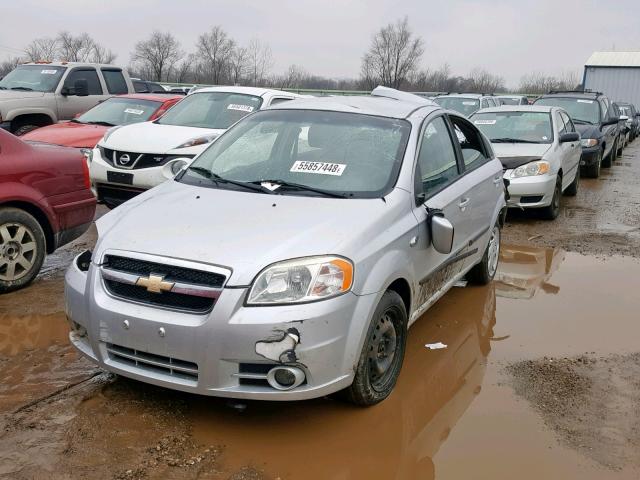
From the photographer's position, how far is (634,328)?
500cm

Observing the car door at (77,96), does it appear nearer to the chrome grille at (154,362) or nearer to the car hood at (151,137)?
the car hood at (151,137)

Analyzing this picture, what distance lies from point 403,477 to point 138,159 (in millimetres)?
5617

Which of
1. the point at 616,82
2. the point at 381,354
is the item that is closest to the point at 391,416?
the point at 381,354

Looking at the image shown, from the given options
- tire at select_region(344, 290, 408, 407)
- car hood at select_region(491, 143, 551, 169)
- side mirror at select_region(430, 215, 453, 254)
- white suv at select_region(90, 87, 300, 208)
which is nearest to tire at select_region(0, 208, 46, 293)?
white suv at select_region(90, 87, 300, 208)

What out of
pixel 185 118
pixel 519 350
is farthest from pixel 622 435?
pixel 185 118

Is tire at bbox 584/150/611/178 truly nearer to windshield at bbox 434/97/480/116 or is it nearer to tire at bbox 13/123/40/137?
windshield at bbox 434/97/480/116

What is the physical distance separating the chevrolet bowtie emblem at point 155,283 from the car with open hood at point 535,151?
18.3 feet

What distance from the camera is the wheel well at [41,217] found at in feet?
17.4

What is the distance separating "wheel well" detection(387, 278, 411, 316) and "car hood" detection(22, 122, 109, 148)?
20.4ft

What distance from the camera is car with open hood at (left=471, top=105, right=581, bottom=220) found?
8.72m

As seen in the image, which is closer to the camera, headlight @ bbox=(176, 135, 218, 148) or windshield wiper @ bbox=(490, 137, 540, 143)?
headlight @ bbox=(176, 135, 218, 148)

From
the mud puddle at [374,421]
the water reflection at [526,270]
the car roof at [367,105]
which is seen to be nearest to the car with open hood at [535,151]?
the water reflection at [526,270]

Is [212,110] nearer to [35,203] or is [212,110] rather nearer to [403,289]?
[35,203]

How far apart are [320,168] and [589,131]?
36.3 ft
